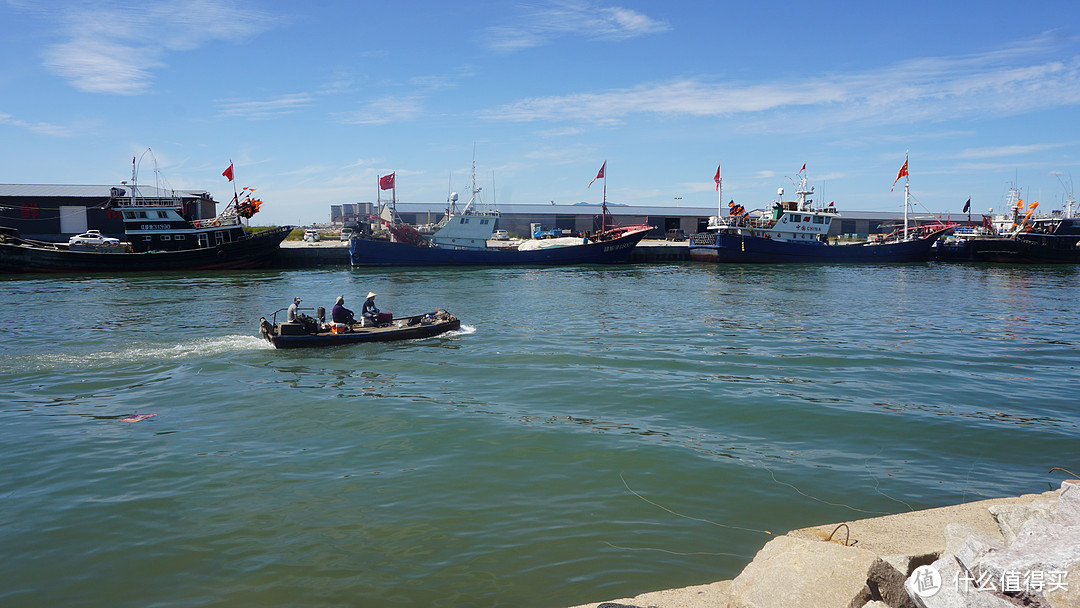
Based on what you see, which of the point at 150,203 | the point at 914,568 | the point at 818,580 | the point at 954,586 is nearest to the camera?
the point at 954,586

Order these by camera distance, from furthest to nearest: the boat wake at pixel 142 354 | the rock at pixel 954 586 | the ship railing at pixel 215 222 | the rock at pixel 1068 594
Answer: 1. the ship railing at pixel 215 222
2. the boat wake at pixel 142 354
3. the rock at pixel 954 586
4. the rock at pixel 1068 594

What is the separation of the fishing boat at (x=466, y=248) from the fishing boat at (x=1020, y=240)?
28.5 meters

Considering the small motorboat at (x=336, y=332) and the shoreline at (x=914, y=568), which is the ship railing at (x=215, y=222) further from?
the shoreline at (x=914, y=568)

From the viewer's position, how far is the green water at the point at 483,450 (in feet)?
21.7

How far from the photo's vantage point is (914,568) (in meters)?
4.89

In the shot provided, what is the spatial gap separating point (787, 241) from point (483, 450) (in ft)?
157

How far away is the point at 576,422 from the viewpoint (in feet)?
36.7

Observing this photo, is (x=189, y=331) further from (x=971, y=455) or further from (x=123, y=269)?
(x=123, y=269)

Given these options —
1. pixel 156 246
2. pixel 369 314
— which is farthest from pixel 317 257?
pixel 369 314

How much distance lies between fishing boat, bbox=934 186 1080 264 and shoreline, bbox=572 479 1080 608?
5760cm

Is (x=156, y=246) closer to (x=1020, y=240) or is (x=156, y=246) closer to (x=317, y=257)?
(x=317, y=257)

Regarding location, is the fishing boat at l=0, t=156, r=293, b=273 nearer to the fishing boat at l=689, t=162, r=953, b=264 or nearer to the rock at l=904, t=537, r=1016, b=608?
Result: the fishing boat at l=689, t=162, r=953, b=264

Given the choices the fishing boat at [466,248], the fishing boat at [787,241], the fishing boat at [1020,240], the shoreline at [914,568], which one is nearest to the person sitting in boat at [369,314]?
the shoreline at [914,568]

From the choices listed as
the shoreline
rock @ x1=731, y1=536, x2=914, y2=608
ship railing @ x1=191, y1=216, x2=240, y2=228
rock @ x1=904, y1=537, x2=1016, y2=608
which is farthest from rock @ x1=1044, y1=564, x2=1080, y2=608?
ship railing @ x1=191, y1=216, x2=240, y2=228
